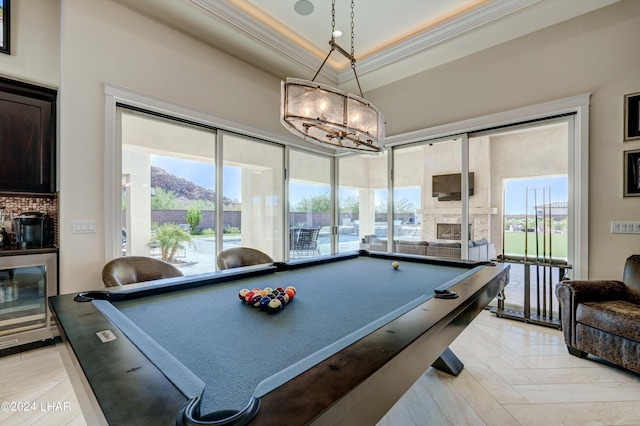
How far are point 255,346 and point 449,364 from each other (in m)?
1.85

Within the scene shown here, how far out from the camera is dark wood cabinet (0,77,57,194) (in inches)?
101

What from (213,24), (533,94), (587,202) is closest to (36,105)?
(213,24)

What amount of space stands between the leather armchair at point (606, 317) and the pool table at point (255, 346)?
3.63 feet

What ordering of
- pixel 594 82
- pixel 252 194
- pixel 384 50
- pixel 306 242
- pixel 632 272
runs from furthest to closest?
pixel 306 242 → pixel 252 194 → pixel 384 50 → pixel 594 82 → pixel 632 272

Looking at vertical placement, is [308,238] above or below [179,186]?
below

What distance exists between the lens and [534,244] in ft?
12.7

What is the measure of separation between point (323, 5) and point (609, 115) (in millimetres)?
3135

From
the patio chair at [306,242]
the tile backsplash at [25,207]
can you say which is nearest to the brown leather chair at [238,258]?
the tile backsplash at [25,207]

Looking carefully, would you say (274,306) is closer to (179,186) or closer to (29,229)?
(179,186)

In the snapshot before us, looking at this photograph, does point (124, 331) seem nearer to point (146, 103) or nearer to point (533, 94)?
point (146, 103)

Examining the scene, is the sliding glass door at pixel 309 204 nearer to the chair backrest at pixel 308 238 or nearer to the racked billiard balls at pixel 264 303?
the chair backrest at pixel 308 238

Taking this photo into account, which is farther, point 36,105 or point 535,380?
point 36,105

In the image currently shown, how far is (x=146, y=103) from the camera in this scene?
2934 millimetres

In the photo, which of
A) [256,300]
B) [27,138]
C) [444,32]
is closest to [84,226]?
[27,138]
